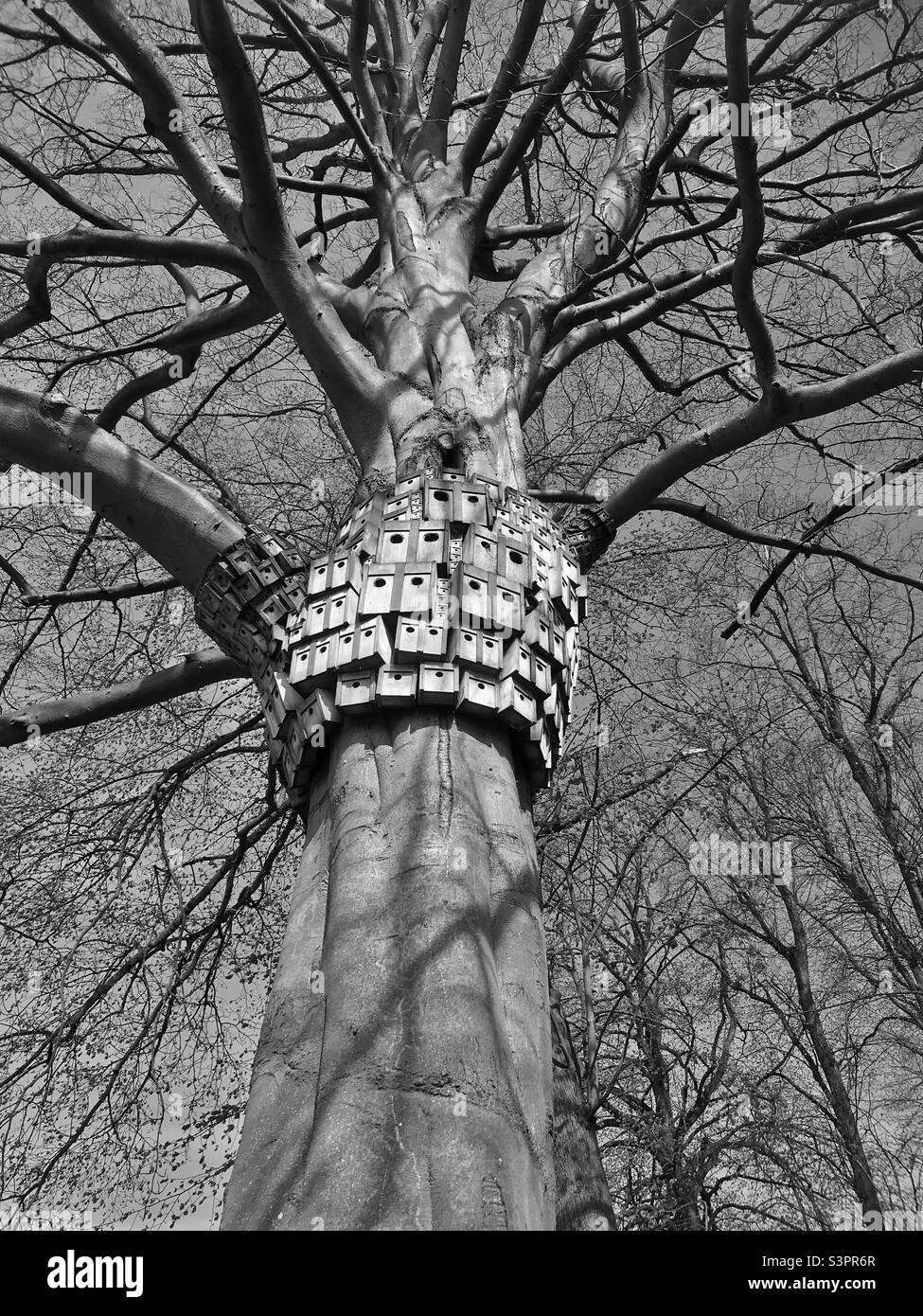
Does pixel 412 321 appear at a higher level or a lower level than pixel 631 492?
higher

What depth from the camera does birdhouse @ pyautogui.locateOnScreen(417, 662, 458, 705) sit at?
110 inches

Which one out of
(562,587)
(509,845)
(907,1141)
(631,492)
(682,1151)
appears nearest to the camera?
(509,845)

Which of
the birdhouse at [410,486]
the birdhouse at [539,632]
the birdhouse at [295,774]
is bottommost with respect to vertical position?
the birdhouse at [295,774]

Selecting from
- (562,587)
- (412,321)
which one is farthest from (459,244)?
(562,587)

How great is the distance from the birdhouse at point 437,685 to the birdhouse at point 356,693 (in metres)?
0.13

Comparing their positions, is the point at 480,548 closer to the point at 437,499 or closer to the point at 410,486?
the point at 437,499

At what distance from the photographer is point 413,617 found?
292 cm

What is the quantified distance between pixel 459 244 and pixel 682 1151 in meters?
6.19

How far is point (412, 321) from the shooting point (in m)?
4.50

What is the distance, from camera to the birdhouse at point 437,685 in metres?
2.79

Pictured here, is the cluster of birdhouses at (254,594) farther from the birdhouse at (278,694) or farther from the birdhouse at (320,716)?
the birdhouse at (320,716)

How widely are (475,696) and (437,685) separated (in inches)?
4.2

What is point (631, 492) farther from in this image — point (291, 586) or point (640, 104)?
point (640, 104)

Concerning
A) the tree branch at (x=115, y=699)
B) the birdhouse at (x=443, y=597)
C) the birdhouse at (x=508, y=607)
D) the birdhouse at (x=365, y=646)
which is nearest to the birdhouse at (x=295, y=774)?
the birdhouse at (x=365, y=646)
